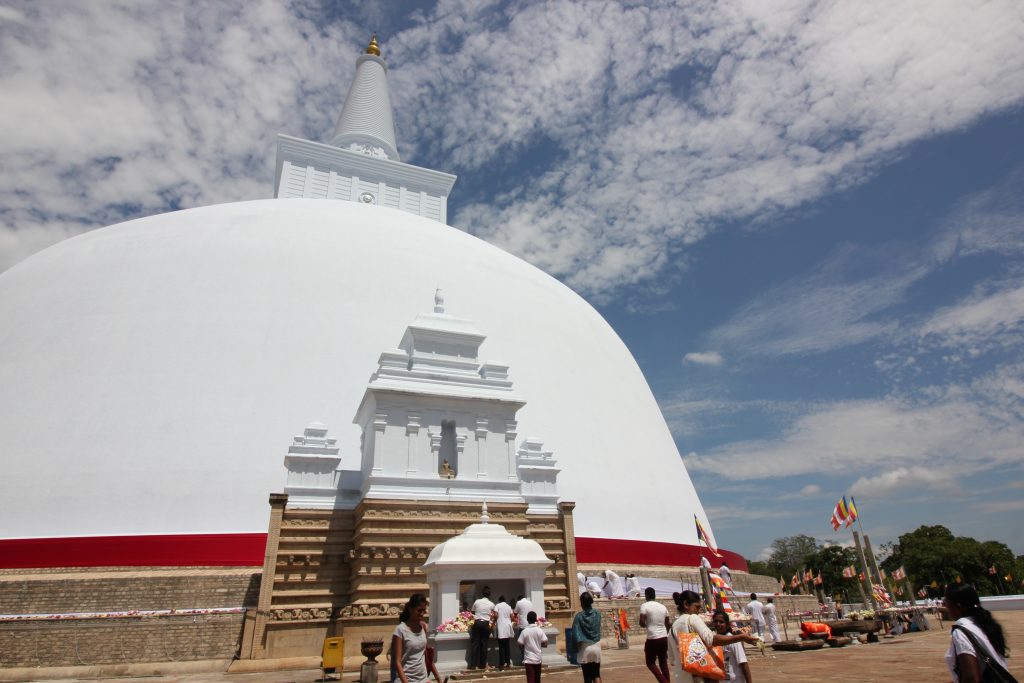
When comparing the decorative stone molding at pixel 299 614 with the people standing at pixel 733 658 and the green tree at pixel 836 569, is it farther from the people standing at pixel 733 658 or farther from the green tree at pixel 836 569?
the green tree at pixel 836 569

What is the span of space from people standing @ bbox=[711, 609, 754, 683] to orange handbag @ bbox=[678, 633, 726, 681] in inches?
12.4

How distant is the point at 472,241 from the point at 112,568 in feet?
54.6

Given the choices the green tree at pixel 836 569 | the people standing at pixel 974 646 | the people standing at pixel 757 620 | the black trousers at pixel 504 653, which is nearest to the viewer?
the people standing at pixel 974 646

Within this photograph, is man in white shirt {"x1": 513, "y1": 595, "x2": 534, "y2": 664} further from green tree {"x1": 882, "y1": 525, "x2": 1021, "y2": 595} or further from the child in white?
green tree {"x1": 882, "y1": 525, "x2": 1021, "y2": 595}

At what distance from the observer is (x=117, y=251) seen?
2088 centimetres

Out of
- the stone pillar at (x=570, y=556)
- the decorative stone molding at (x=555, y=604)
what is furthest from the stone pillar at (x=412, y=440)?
the decorative stone molding at (x=555, y=604)

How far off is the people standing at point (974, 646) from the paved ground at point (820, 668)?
5.29 meters

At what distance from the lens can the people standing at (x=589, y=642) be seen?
24.8 feet

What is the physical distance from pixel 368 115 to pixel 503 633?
103 feet

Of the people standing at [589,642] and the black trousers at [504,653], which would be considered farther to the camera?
the black trousers at [504,653]

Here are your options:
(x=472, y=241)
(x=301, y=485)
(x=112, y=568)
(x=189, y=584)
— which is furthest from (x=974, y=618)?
(x=472, y=241)

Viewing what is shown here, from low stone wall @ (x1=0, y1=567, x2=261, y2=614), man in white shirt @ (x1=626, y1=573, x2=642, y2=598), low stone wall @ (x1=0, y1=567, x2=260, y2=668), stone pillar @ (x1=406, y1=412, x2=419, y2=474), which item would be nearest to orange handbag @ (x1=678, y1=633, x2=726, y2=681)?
stone pillar @ (x1=406, y1=412, x2=419, y2=474)

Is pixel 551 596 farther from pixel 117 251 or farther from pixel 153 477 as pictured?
pixel 117 251

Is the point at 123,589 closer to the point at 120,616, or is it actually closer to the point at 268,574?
the point at 120,616
